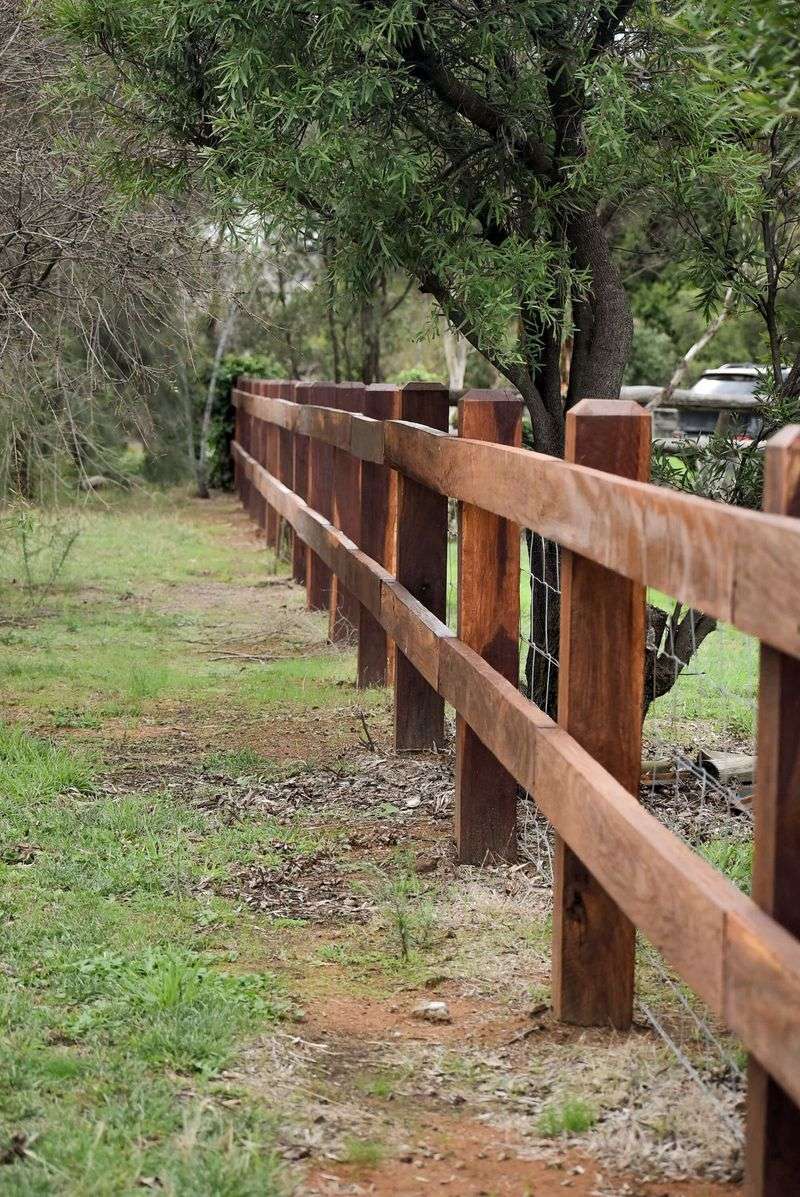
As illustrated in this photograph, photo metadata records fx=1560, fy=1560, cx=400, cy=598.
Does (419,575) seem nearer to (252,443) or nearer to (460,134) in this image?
(460,134)

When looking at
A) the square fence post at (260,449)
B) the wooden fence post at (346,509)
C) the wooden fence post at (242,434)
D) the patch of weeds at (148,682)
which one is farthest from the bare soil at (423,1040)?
the wooden fence post at (242,434)

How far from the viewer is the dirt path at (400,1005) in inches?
120

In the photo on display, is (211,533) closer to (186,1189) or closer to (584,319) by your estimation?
(584,319)

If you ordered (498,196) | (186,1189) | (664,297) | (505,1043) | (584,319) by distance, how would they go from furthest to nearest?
(664,297) < (584,319) < (498,196) < (505,1043) < (186,1189)

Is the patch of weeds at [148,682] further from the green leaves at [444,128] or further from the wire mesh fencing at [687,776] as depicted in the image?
the green leaves at [444,128]

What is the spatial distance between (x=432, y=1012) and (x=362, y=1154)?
0.87 m

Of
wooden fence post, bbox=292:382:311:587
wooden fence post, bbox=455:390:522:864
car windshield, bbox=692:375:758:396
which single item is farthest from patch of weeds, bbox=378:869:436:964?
car windshield, bbox=692:375:758:396

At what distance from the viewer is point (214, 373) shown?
65.7 ft

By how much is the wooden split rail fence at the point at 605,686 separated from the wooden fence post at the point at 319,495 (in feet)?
11.6

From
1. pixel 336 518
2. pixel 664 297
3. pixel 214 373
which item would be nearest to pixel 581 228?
pixel 336 518

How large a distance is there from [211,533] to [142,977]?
13210 millimetres

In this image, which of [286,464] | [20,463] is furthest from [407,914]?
[286,464]

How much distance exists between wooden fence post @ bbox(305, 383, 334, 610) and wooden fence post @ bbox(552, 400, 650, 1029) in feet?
22.0

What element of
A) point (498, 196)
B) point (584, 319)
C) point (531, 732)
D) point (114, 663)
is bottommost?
point (114, 663)
